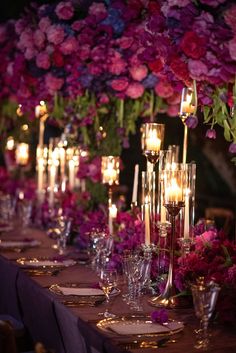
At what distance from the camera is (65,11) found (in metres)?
4.79

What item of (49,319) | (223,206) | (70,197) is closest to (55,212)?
(70,197)

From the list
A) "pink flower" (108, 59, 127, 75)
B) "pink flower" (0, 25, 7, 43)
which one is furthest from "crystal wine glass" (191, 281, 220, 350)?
"pink flower" (0, 25, 7, 43)

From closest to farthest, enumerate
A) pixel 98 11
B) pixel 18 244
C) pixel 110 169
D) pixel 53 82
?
pixel 110 169 < pixel 98 11 < pixel 18 244 < pixel 53 82

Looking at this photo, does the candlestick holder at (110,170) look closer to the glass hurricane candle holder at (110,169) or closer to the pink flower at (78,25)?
the glass hurricane candle holder at (110,169)

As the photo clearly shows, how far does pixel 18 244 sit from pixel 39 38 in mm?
1363

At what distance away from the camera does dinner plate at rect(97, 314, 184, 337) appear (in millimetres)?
2809

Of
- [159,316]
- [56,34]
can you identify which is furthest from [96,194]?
[159,316]

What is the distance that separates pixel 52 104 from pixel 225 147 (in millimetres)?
2563

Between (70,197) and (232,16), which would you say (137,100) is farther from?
(232,16)

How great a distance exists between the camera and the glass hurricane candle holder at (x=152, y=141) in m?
3.88

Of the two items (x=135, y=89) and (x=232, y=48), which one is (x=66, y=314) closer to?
(x=232, y=48)

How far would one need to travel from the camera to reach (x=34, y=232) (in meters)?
5.55

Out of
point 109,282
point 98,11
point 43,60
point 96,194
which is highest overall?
point 98,11

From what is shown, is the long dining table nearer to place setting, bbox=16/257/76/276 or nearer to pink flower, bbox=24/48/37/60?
place setting, bbox=16/257/76/276
